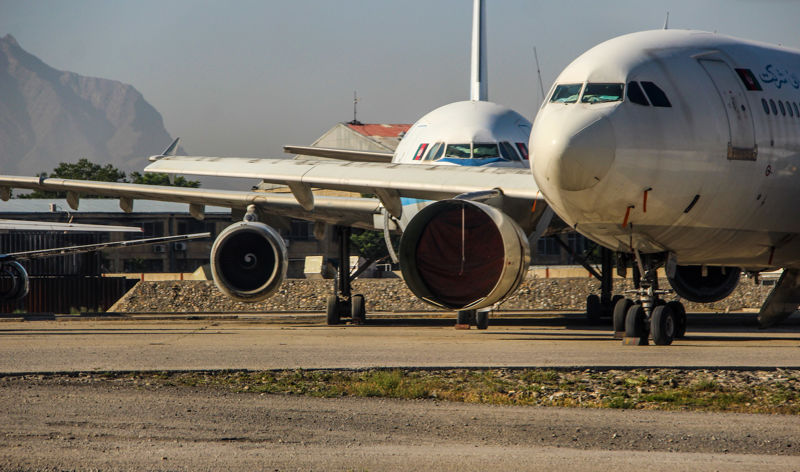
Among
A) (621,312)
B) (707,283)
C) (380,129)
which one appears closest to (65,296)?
(707,283)

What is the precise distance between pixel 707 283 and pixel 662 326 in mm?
6227

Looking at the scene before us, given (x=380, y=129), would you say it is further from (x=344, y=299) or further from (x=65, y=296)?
(x=344, y=299)

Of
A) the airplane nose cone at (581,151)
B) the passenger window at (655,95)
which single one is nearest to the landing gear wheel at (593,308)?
the passenger window at (655,95)

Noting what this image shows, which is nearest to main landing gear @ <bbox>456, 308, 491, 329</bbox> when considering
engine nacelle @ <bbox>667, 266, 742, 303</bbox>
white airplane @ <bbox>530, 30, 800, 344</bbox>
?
engine nacelle @ <bbox>667, 266, 742, 303</bbox>

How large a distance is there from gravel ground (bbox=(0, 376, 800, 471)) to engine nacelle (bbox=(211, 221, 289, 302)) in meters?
10.5

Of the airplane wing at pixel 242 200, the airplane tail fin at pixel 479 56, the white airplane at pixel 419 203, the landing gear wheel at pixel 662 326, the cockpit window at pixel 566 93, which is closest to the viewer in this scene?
the cockpit window at pixel 566 93

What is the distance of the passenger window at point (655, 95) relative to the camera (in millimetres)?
13248

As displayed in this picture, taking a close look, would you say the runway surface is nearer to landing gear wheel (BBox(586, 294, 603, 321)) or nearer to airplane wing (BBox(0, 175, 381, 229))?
landing gear wheel (BBox(586, 294, 603, 321))

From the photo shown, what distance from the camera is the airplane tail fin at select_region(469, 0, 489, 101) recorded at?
25891mm

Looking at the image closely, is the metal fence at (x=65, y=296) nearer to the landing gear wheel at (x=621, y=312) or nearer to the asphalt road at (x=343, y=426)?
the asphalt road at (x=343, y=426)

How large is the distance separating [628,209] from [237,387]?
6.19 meters

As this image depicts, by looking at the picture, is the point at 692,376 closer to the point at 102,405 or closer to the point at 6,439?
the point at 102,405

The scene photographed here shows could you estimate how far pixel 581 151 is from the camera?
12.6 m

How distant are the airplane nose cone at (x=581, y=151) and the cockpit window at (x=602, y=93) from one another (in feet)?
1.71
